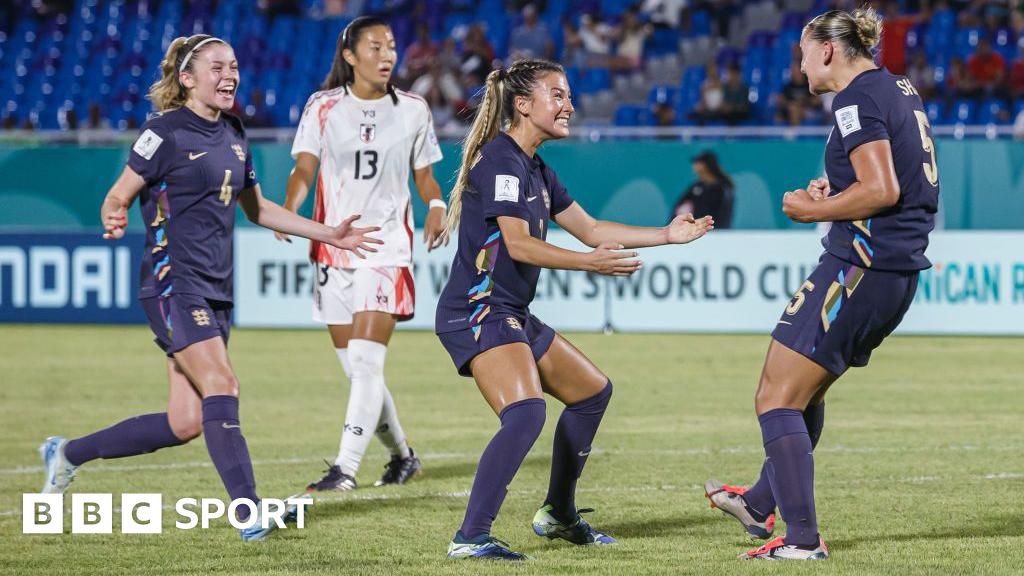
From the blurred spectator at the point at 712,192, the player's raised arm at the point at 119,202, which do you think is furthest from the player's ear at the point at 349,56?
the blurred spectator at the point at 712,192

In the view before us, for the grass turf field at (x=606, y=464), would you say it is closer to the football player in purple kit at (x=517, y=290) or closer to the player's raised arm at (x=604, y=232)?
the football player in purple kit at (x=517, y=290)

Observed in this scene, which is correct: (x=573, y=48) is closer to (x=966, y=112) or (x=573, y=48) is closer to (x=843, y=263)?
(x=966, y=112)

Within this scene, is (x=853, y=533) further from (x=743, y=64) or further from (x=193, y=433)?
(x=743, y=64)

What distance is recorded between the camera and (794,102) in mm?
19844

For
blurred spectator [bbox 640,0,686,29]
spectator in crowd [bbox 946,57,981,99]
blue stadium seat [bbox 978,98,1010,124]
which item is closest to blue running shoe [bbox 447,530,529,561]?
blue stadium seat [bbox 978,98,1010,124]

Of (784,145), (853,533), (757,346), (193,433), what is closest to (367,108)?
(193,433)

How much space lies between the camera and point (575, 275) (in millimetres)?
17359

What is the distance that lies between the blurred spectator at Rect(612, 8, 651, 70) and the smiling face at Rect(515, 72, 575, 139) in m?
16.5

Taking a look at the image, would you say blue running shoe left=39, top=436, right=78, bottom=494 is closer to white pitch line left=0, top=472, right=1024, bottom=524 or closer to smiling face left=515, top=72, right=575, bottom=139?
white pitch line left=0, top=472, right=1024, bottom=524

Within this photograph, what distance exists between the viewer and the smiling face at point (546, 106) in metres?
6.11

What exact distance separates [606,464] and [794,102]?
1206cm

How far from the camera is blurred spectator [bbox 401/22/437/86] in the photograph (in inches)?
880

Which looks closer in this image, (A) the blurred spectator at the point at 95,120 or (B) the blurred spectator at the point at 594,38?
(B) the blurred spectator at the point at 594,38

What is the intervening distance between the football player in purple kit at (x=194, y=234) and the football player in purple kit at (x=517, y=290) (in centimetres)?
72
